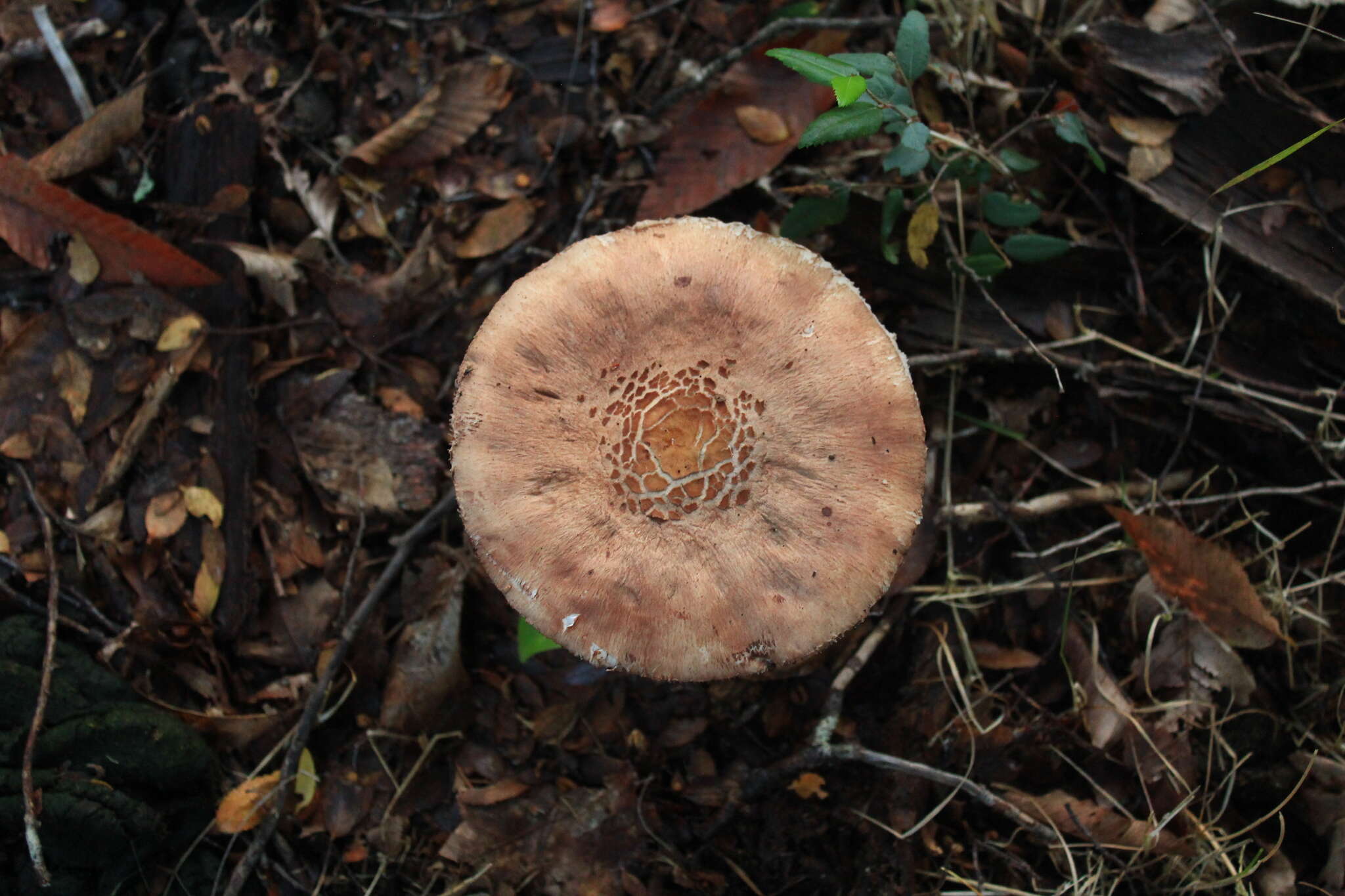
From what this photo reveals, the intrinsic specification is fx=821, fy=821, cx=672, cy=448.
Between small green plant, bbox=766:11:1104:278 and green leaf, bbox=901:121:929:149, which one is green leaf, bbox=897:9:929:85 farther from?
green leaf, bbox=901:121:929:149

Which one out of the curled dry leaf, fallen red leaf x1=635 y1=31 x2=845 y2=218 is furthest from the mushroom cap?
the curled dry leaf

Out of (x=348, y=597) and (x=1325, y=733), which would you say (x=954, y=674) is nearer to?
(x=1325, y=733)

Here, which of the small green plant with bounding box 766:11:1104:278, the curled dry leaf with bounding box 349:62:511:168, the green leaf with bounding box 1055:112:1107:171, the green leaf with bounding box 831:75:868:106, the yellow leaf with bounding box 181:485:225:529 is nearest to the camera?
the green leaf with bounding box 831:75:868:106

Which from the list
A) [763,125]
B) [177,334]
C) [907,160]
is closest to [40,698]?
[177,334]

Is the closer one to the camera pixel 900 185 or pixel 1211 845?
pixel 1211 845

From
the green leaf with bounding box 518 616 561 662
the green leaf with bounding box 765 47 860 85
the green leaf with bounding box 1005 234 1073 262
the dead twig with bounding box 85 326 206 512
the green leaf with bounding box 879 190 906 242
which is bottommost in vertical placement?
the green leaf with bounding box 518 616 561 662

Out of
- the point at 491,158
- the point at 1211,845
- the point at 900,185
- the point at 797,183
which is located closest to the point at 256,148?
the point at 491,158
